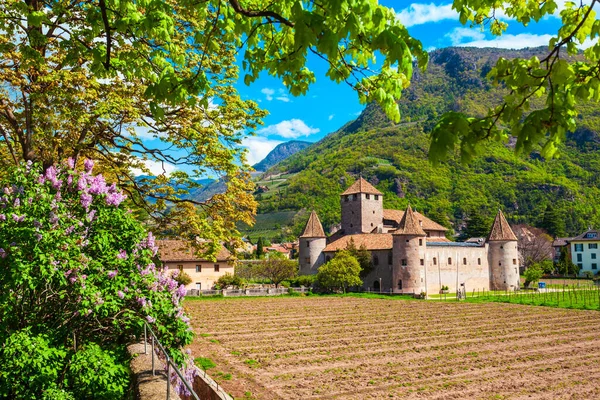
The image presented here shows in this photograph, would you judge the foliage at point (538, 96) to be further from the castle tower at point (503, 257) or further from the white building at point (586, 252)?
the white building at point (586, 252)

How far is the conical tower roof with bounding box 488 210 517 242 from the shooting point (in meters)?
61.2

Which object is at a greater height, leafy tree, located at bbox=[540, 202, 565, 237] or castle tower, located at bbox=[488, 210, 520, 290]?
leafy tree, located at bbox=[540, 202, 565, 237]

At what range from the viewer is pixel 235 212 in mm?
13594

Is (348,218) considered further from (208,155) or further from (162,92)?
(162,92)

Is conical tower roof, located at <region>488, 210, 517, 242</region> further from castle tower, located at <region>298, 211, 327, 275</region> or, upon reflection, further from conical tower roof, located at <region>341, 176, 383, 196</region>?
castle tower, located at <region>298, 211, 327, 275</region>

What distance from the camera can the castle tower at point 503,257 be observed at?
61.1m

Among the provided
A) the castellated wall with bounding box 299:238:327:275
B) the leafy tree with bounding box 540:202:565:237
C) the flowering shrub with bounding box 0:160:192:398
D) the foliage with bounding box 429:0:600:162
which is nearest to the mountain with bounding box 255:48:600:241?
the leafy tree with bounding box 540:202:565:237

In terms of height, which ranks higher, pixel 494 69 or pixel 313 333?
pixel 494 69

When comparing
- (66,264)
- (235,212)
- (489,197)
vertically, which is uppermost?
(489,197)

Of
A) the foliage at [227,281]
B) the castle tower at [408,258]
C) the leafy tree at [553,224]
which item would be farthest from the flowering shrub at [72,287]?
the leafy tree at [553,224]

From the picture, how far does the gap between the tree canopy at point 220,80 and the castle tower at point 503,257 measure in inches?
2159

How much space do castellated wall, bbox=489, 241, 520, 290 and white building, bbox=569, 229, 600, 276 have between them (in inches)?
1252

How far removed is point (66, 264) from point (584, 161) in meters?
190

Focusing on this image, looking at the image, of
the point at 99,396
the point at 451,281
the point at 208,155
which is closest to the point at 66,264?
the point at 99,396
